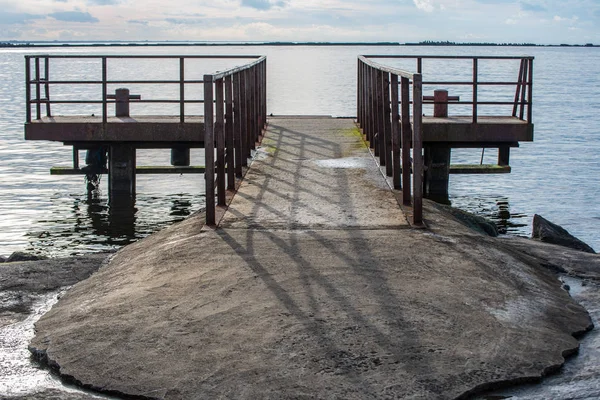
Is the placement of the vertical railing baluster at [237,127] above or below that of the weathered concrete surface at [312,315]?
above

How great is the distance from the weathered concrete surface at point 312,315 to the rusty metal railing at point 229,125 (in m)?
0.71

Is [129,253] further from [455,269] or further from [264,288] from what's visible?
[455,269]

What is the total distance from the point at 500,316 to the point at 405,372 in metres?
1.24

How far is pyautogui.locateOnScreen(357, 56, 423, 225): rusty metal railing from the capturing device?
28.1 feet

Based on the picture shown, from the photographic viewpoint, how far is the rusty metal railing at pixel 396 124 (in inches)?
337

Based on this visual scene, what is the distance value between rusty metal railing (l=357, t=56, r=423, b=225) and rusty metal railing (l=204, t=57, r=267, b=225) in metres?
1.78

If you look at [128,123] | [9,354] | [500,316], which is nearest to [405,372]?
[500,316]

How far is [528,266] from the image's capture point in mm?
7883

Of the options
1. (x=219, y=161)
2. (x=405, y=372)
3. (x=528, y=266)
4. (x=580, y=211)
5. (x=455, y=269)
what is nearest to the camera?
(x=405, y=372)

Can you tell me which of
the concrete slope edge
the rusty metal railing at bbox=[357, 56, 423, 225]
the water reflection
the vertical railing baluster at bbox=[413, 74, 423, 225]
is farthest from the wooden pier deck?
the concrete slope edge

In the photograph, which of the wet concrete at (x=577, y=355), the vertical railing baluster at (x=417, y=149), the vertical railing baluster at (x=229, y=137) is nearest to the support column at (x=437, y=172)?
the vertical railing baluster at (x=229, y=137)

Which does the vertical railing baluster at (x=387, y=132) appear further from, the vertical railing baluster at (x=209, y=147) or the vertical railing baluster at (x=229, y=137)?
the vertical railing baluster at (x=209, y=147)

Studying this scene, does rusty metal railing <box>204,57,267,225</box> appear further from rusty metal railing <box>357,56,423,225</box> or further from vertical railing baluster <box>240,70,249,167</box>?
rusty metal railing <box>357,56,423,225</box>

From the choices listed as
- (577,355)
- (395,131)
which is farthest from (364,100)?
(577,355)
